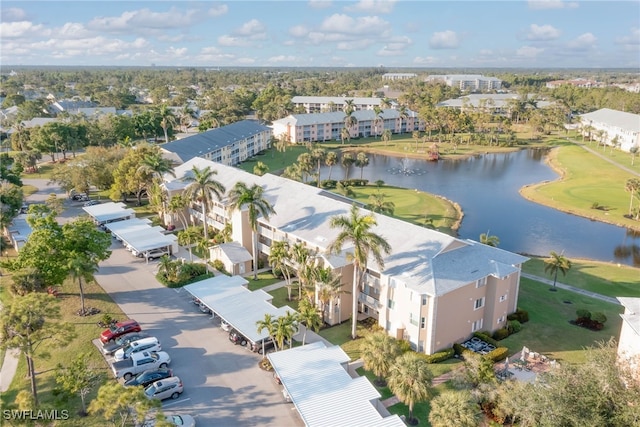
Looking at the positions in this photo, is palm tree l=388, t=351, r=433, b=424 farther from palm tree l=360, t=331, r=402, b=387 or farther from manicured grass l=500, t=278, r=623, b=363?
manicured grass l=500, t=278, r=623, b=363

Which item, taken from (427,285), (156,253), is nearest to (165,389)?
(427,285)

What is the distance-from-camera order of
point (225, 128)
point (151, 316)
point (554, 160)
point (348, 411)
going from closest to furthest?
point (348, 411) < point (151, 316) < point (225, 128) < point (554, 160)

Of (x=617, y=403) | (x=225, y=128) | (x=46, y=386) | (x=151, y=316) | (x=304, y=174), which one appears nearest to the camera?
(x=617, y=403)

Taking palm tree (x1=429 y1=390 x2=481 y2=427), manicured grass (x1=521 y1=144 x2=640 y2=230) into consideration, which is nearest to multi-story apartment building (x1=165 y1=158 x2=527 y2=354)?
palm tree (x1=429 y1=390 x2=481 y2=427)

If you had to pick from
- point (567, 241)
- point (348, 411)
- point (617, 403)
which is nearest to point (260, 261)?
point (348, 411)

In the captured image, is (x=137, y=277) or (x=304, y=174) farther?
(x=304, y=174)

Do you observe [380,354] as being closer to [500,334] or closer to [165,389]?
[500,334]

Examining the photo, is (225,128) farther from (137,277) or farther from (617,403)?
(617,403)

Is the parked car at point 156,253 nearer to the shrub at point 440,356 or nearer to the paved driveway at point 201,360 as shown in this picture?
the paved driveway at point 201,360
